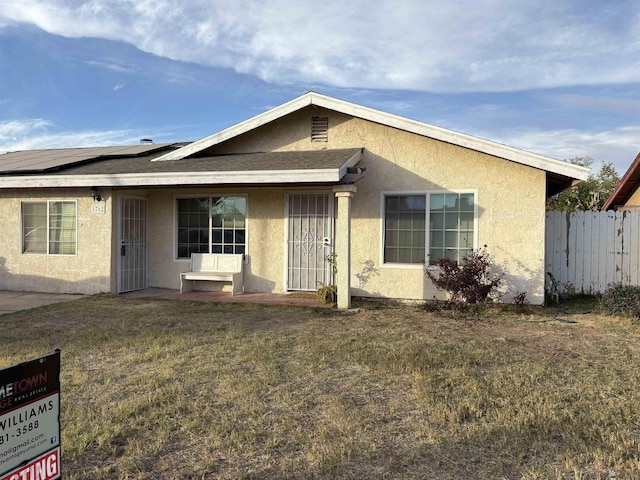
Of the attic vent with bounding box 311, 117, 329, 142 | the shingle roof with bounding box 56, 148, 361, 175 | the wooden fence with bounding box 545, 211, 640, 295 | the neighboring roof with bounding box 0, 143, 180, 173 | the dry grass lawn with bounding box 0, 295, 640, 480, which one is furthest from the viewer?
the neighboring roof with bounding box 0, 143, 180, 173

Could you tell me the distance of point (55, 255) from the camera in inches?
452

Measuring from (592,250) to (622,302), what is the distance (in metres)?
2.80

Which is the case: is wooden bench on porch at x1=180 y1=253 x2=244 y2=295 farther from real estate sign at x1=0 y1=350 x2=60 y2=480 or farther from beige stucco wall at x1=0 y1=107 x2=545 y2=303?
real estate sign at x1=0 y1=350 x2=60 y2=480

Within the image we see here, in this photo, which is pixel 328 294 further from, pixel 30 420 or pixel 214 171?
pixel 30 420

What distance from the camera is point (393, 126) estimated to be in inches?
376

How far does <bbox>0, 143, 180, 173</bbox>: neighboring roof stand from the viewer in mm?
11939

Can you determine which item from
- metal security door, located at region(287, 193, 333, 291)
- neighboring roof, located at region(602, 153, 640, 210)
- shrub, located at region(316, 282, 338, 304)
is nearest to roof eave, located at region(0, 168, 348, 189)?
metal security door, located at region(287, 193, 333, 291)

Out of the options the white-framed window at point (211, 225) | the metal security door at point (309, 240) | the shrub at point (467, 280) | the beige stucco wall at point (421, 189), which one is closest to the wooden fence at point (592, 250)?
the beige stucco wall at point (421, 189)

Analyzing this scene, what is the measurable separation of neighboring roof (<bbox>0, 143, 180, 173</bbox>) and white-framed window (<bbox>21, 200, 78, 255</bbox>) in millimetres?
951

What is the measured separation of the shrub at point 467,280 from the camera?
8641mm

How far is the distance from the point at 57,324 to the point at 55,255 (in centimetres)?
430

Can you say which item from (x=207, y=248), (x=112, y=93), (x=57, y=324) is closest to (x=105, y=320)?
(x=57, y=324)

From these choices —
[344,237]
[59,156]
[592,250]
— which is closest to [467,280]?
[344,237]

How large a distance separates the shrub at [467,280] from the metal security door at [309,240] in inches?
105
